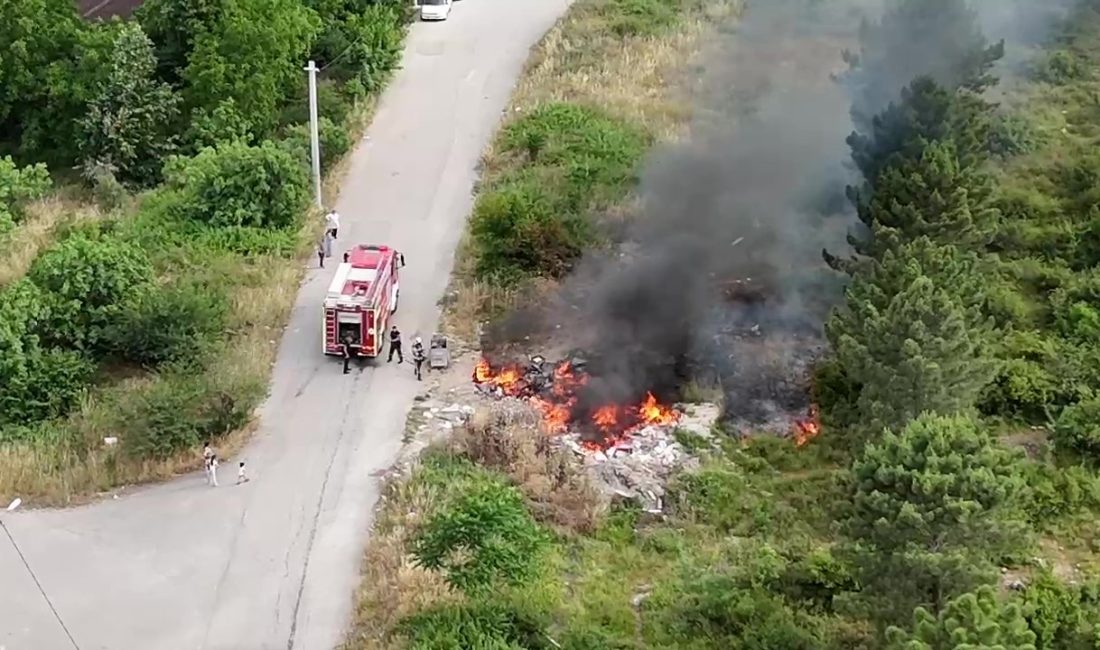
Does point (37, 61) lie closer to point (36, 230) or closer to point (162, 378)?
point (36, 230)

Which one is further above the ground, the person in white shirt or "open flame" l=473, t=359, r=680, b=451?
the person in white shirt

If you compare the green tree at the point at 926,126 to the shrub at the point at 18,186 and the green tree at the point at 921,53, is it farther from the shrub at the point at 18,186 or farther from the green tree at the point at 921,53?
the shrub at the point at 18,186

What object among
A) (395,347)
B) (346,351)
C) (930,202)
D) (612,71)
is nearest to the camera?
(930,202)

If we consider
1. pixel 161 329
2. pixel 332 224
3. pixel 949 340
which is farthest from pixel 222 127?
pixel 949 340

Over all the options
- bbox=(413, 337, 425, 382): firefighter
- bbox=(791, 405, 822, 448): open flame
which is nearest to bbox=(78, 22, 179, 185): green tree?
bbox=(413, 337, 425, 382): firefighter

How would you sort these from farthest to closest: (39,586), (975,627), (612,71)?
(612,71) → (39,586) → (975,627)

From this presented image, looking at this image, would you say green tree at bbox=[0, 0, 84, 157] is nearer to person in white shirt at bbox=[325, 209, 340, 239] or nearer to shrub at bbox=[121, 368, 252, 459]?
person in white shirt at bbox=[325, 209, 340, 239]

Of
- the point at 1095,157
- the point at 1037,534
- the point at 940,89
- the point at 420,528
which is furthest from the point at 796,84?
the point at 420,528
